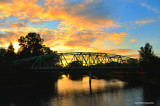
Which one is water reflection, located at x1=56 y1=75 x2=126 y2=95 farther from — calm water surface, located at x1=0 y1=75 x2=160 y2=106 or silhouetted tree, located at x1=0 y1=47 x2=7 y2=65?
silhouetted tree, located at x1=0 y1=47 x2=7 y2=65

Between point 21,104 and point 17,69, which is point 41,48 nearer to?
point 17,69

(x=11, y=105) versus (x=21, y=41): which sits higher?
(x=21, y=41)

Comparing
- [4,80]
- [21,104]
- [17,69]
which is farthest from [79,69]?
[21,104]

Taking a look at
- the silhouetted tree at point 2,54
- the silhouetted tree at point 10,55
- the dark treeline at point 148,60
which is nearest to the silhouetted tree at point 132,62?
the dark treeline at point 148,60

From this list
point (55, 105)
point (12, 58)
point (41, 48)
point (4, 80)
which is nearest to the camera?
point (55, 105)

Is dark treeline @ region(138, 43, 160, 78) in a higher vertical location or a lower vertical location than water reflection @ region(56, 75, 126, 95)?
higher

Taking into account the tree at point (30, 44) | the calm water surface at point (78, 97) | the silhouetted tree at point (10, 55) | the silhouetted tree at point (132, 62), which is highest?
the tree at point (30, 44)

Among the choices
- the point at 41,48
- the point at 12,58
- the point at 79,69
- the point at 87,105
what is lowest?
the point at 87,105

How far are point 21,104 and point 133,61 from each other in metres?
78.3

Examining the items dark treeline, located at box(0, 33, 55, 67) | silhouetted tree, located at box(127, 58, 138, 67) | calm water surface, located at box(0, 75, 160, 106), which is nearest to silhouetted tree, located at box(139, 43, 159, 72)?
silhouetted tree, located at box(127, 58, 138, 67)

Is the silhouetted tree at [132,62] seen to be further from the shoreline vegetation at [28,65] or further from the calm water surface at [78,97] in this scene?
the calm water surface at [78,97]

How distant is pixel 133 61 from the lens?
96938 mm

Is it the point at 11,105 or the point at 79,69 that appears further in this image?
the point at 79,69

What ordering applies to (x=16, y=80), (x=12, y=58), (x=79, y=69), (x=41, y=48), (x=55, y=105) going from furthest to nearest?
(x=41, y=48) < (x=12, y=58) < (x=79, y=69) < (x=16, y=80) < (x=55, y=105)
